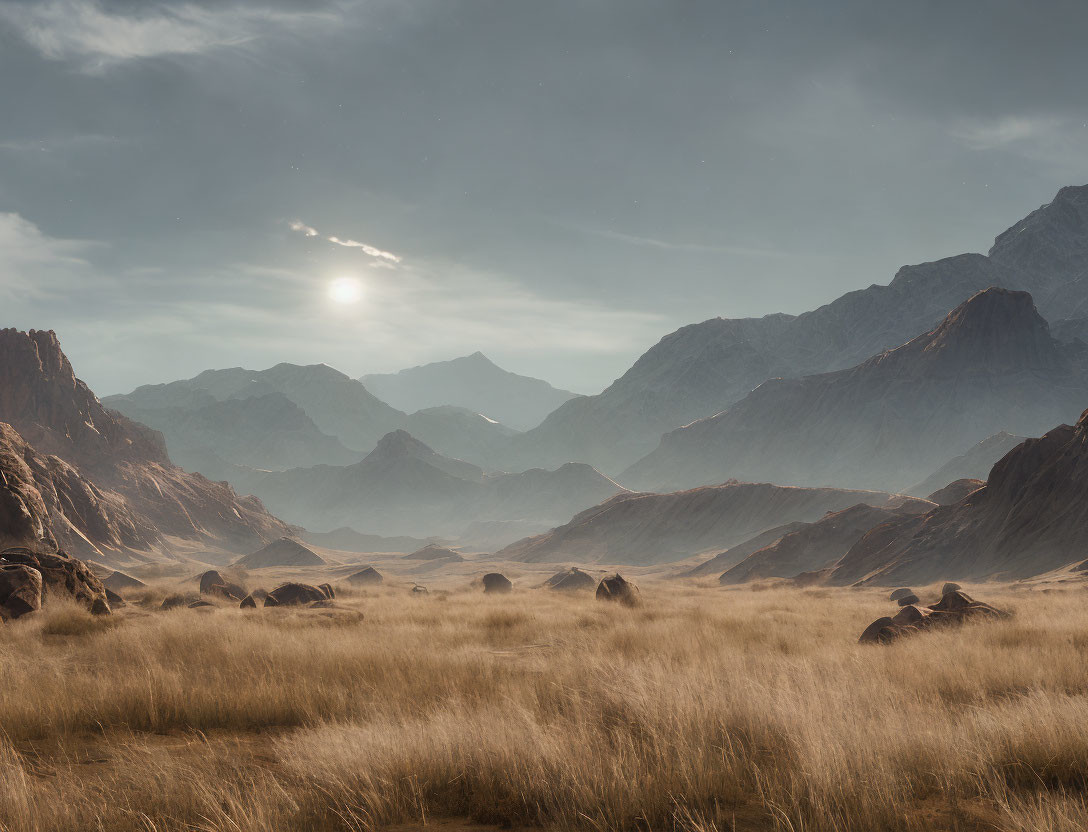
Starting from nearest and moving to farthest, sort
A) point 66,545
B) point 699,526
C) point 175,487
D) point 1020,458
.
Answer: point 1020,458 → point 66,545 → point 699,526 → point 175,487

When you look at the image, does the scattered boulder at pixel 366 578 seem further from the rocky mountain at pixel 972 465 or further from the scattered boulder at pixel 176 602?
the rocky mountain at pixel 972 465

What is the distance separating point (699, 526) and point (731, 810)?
126905 millimetres

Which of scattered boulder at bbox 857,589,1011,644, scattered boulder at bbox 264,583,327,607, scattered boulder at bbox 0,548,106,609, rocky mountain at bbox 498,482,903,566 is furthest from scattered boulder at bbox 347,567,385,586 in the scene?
rocky mountain at bbox 498,482,903,566

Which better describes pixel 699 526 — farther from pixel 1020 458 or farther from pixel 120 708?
pixel 120 708

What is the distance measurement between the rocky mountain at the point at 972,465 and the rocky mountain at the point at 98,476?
483 ft

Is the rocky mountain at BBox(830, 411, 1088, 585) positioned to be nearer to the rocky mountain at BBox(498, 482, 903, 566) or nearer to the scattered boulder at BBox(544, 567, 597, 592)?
the scattered boulder at BBox(544, 567, 597, 592)

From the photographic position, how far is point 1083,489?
52.5 meters

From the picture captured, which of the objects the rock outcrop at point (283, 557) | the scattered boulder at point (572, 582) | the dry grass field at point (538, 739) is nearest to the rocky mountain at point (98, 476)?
the rock outcrop at point (283, 557)

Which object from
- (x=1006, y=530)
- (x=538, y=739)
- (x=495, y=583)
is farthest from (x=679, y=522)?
(x=538, y=739)

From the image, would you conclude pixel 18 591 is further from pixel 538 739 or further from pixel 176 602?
pixel 538 739

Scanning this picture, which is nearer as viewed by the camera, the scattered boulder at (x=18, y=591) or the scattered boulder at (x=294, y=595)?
the scattered boulder at (x=18, y=591)

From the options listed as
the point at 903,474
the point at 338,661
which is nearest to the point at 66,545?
the point at 338,661

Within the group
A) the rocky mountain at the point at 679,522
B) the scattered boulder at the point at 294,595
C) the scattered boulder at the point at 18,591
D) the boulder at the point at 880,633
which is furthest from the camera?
the rocky mountain at the point at 679,522

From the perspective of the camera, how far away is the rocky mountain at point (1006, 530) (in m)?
51.4
